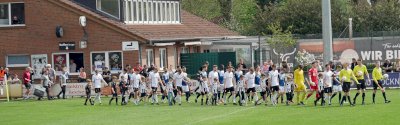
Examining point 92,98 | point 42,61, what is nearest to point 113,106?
point 92,98

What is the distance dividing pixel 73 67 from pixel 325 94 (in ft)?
77.0

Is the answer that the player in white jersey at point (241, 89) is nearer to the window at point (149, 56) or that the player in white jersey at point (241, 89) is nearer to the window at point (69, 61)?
the window at point (149, 56)

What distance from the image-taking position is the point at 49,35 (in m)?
66.6

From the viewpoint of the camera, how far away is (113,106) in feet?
167

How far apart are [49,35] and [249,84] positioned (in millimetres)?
21024

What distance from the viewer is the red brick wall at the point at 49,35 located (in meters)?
65.4

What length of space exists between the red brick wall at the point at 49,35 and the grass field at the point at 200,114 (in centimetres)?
1321

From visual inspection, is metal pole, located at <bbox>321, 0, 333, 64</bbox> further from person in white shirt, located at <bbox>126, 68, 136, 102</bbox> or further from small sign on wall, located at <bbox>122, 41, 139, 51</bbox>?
small sign on wall, located at <bbox>122, 41, 139, 51</bbox>

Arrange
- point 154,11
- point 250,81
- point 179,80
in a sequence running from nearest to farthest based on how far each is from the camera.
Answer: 1. point 250,81
2. point 179,80
3. point 154,11

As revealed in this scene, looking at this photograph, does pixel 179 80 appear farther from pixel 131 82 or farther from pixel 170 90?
pixel 131 82

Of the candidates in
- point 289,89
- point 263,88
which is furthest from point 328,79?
point 263,88

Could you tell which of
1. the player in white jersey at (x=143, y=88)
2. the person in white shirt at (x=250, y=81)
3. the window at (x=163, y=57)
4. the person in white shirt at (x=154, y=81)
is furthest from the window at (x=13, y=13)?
the person in white shirt at (x=250, y=81)

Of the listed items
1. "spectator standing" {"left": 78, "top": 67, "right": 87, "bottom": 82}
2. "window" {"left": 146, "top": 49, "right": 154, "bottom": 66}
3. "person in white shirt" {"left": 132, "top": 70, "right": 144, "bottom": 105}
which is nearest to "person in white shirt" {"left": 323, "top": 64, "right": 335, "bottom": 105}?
"person in white shirt" {"left": 132, "top": 70, "right": 144, "bottom": 105}

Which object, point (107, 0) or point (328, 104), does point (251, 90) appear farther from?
point (107, 0)
